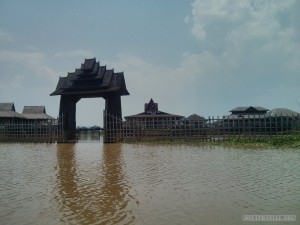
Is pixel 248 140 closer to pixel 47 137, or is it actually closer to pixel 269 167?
pixel 269 167

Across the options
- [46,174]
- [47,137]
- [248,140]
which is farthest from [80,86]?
[46,174]

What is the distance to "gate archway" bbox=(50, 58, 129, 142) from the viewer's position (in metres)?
31.0

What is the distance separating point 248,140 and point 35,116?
135 feet

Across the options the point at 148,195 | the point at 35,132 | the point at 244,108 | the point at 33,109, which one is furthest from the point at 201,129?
the point at 33,109

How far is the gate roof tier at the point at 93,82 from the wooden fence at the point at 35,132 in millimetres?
3953

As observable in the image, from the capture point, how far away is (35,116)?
5431cm

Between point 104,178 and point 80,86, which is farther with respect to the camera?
point 80,86

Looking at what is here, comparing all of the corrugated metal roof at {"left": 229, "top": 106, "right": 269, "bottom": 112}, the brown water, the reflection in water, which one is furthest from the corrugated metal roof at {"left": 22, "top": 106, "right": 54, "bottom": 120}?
the reflection in water

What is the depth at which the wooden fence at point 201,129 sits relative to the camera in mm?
23125

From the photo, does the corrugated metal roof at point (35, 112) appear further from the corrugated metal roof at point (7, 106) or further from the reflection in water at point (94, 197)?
the reflection in water at point (94, 197)

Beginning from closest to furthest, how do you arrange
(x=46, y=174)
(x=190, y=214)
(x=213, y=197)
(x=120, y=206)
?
1. (x=190, y=214)
2. (x=120, y=206)
3. (x=213, y=197)
4. (x=46, y=174)

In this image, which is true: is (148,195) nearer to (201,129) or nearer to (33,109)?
(201,129)

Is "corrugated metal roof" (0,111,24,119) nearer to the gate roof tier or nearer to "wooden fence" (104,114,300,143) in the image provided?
the gate roof tier

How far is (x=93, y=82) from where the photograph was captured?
31.8m
